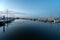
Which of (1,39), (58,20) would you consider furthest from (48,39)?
(58,20)

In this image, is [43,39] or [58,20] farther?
[58,20]

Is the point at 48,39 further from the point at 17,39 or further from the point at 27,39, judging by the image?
the point at 17,39

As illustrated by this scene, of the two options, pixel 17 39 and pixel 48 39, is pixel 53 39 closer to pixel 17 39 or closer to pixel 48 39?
pixel 48 39

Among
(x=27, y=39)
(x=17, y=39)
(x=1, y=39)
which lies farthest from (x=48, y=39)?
(x=1, y=39)

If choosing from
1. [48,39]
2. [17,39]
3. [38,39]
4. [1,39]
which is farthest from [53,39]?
[1,39]

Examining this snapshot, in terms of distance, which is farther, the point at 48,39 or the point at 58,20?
the point at 58,20

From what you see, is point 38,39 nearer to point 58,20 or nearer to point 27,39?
point 27,39
